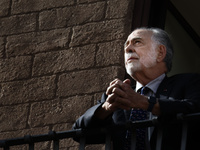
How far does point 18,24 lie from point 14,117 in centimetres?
101

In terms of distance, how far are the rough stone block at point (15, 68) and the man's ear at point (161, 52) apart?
1.61m

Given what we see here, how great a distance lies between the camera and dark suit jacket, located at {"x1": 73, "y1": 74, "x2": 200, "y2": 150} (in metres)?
3.93

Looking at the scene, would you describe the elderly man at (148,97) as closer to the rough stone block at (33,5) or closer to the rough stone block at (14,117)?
the rough stone block at (14,117)

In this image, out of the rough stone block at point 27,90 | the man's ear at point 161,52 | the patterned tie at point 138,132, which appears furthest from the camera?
the rough stone block at point 27,90

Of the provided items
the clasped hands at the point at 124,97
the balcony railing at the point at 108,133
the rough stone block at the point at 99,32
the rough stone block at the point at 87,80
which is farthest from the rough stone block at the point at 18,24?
the clasped hands at the point at 124,97

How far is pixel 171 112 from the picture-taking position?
3906mm

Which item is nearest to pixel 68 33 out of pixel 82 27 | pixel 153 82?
pixel 82 27

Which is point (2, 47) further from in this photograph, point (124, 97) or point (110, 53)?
point (124, 97)

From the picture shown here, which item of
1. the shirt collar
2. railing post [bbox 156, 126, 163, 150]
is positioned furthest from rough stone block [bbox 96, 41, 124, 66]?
railing post [bbox 156, 126, 163, 150]

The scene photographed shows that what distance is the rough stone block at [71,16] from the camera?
20.0 ft

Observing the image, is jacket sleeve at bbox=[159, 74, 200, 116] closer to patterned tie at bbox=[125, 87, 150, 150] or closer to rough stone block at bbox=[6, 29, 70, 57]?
patterned tie at bbox=[125, 87, 150, 150]

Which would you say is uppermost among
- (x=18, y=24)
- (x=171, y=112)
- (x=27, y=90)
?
(x=18, y=24)

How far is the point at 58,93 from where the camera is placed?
18.9ft

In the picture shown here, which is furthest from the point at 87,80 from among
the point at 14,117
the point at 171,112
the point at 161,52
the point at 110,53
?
the point at 171,112
